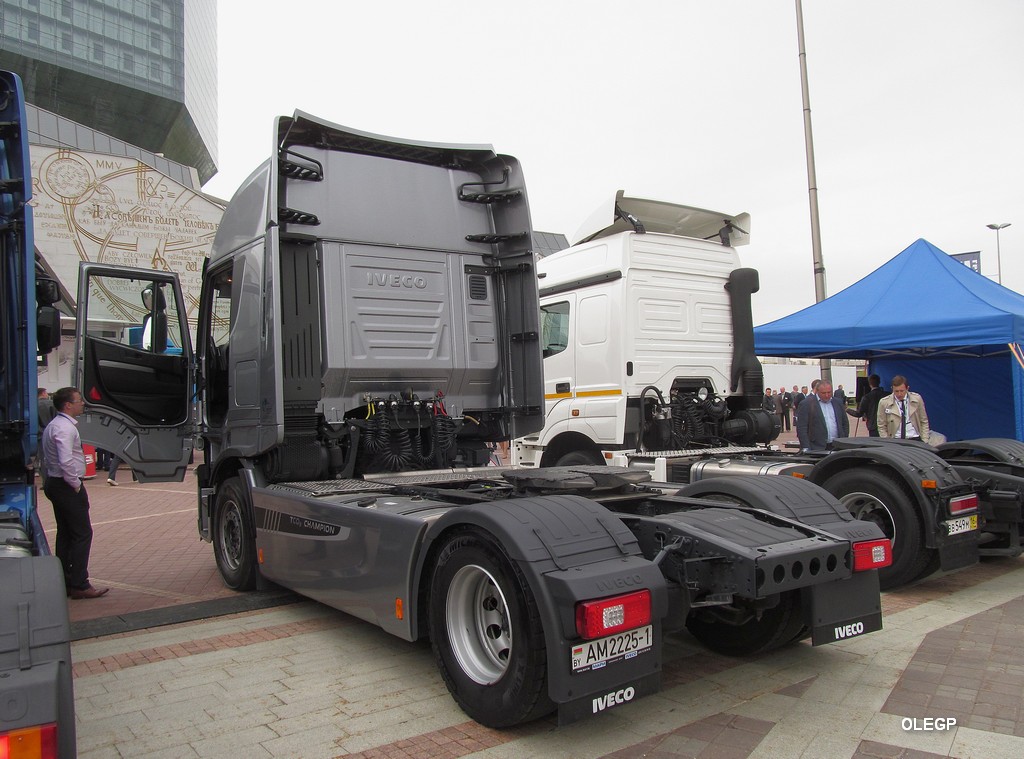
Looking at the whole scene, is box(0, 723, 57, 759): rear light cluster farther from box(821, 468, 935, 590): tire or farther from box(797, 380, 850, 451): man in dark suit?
box(797, 380, 850, 451): man in dark suit

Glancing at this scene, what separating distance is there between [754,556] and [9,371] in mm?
3968

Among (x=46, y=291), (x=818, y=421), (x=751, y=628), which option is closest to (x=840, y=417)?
(x=818, y=421)

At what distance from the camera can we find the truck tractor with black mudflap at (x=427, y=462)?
10.8 feet

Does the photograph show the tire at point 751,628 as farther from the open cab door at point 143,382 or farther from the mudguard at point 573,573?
the open cab door at point 143,382

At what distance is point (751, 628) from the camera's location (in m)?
4.29

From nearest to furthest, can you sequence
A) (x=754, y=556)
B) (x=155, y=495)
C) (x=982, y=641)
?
(x=754, y=556) → (x=982, y=641) → (x=155, y=495)

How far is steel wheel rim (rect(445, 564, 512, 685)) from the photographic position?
358 cm

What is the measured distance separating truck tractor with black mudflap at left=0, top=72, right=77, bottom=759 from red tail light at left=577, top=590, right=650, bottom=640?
1747 millimetres

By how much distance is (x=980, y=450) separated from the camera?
688cm

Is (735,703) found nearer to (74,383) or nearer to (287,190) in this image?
(287,190)

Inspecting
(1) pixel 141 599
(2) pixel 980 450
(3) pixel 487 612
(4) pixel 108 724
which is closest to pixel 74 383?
(1) pixel 141 599

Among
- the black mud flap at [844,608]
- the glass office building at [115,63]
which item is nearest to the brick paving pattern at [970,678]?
the black mud flap at [844,608]

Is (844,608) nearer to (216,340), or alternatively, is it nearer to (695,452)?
(695,452)

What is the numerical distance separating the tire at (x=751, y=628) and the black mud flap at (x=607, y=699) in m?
0.94
